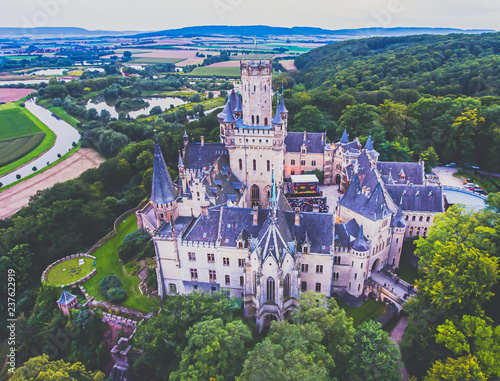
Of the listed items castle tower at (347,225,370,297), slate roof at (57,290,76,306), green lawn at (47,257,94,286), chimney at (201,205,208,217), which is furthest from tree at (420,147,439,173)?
slate roof at (57,290,76,306)

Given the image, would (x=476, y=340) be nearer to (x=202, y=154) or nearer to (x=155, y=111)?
(x=202, y=154)

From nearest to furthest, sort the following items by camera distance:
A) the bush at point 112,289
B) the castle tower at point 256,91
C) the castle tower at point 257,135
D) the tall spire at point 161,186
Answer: the tall spire at point 161,186, the bush at point 112,289, the castle tower at point 256,91, the castle tower at point 257,135

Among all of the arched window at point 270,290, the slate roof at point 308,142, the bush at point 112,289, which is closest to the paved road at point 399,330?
the arched window at point 270,290

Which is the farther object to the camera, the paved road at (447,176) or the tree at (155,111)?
the tree at (155,111)

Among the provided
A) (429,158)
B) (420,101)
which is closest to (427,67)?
(420,101)

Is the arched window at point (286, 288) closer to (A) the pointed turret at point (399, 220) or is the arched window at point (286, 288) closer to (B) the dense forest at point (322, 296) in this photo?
(B) the dense forest at point (322, 296)

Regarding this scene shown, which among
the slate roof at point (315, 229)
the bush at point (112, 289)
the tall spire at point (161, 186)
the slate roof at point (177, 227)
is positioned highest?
the tall spire at point (161, 186)
